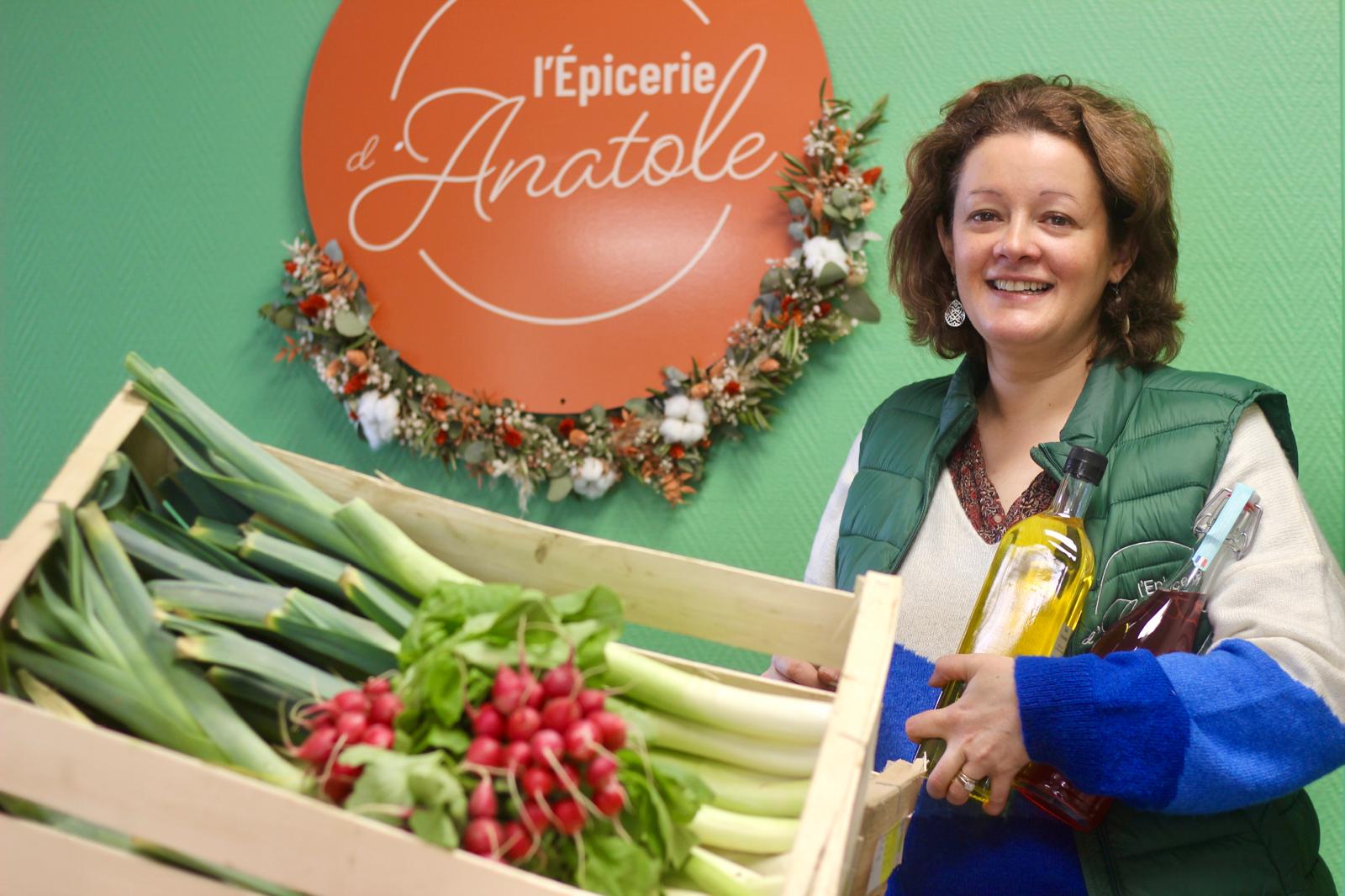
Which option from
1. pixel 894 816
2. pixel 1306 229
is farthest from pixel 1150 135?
pixel 894 816

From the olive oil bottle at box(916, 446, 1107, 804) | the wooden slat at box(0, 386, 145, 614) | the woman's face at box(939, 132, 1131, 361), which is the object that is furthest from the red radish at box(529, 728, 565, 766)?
the woman's face at box(939, 132, 1131, 361)

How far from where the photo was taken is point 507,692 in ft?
2.42

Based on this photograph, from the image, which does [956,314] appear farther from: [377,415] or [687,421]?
[377,415]

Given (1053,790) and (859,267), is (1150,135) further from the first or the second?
(1053,790)

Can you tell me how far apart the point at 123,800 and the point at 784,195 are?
1680 mm

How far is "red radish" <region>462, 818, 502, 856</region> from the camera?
717 millimetres

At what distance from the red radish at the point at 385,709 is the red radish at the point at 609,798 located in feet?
0.46

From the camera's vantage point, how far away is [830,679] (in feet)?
4.51

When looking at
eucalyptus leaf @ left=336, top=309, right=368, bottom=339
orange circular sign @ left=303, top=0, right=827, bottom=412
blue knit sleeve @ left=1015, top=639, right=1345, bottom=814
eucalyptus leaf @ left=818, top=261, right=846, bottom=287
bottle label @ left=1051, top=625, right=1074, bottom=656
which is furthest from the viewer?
eucalyptus leaf @ left=336, top=309, right=368, bottom=339

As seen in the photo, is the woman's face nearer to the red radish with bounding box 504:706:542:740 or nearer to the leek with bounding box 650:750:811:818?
the leek with bounding box 650:750:811:818

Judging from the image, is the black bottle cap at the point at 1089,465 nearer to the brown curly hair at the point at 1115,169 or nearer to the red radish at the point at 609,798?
the brown curly hair at the point at 1115,169

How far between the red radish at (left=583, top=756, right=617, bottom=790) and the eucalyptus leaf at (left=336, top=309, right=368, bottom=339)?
1754 millimetres

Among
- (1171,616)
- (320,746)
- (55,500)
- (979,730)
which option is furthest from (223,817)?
(1171,616)

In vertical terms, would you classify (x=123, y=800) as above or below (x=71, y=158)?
below
